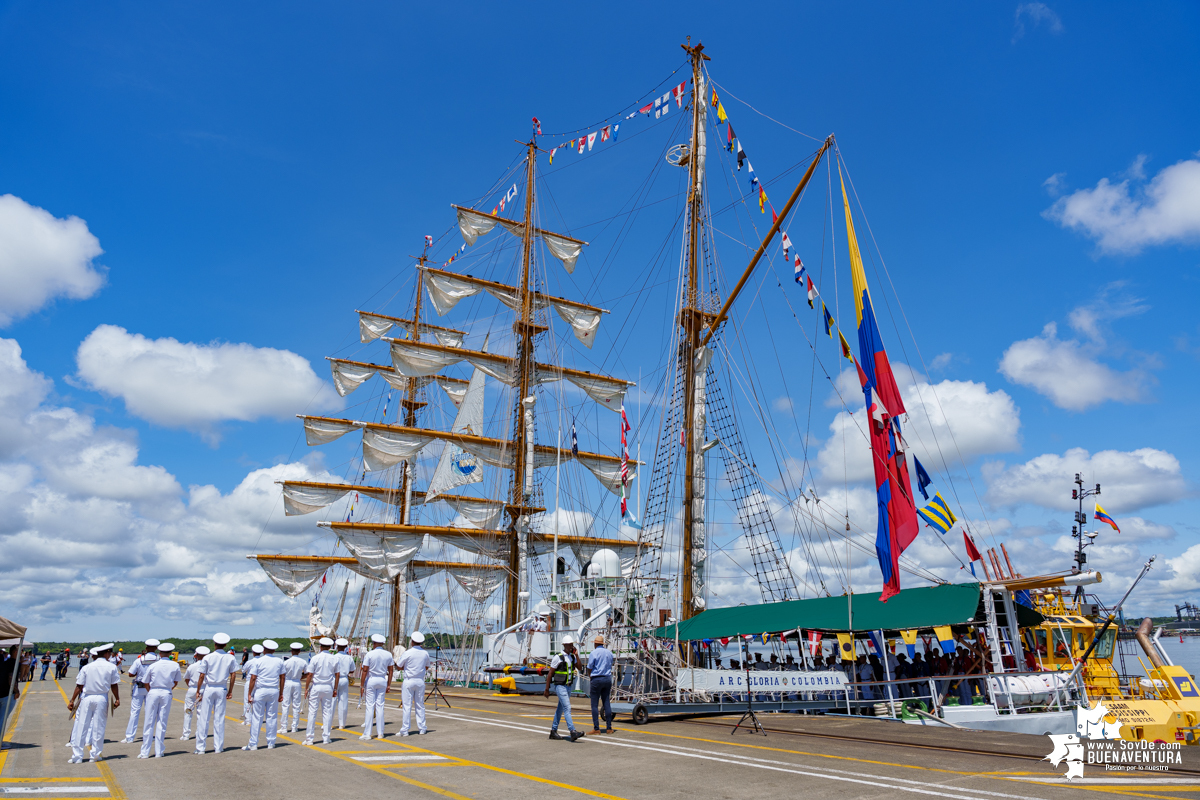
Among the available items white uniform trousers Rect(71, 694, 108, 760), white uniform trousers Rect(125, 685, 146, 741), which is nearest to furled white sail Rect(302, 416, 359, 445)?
white uniform trousers Rect(125, 685, 146, 741)

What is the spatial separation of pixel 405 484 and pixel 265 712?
1729 inches

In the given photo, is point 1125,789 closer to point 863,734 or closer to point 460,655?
point 863,734

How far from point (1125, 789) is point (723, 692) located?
9.03 meters

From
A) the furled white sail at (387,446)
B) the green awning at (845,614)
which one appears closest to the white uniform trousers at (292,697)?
the green awning at (845,614)

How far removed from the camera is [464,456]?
48219mm

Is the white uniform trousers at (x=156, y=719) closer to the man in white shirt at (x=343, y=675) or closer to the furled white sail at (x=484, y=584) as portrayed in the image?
the man in white shirt at (x=343, y=675)

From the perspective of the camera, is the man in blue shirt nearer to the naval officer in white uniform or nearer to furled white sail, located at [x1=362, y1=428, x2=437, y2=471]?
the naval officer in white uniform

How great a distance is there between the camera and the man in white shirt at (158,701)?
12.0 meters

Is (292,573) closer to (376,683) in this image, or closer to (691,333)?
(691,333)

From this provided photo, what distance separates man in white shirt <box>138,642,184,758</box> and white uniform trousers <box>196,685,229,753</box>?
0.51 m

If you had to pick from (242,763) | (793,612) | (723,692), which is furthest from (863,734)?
(242,763)

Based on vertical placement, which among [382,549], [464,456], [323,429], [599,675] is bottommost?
[599,675]

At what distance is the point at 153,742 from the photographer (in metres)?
12.9

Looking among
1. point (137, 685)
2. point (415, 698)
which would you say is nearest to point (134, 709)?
point (137, 685)
